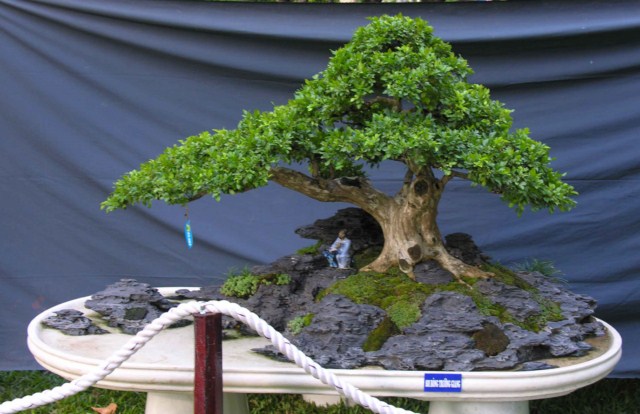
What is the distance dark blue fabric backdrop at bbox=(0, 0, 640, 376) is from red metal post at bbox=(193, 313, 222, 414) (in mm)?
1876

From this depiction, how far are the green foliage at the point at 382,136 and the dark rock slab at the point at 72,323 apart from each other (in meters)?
0.41

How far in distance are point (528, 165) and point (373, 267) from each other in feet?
2.19

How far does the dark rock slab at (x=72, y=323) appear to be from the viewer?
2.56 meters

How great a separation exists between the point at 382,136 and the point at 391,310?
1.84ft

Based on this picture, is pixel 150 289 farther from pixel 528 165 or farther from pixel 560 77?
pixel 560 77

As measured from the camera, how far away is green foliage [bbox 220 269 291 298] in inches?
108

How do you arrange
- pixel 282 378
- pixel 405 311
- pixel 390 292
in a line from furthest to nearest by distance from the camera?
pixel 390 292 → pixel 405 311 → pixel 282 378

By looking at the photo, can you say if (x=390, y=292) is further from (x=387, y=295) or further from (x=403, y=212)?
(x=403, y=212)

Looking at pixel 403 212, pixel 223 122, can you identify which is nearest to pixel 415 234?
pixel 403 212

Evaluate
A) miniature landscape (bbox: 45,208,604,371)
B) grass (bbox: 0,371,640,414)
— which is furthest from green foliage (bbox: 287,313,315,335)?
grass (bbox: 0,371,640,414)

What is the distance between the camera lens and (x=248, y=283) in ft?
9.06

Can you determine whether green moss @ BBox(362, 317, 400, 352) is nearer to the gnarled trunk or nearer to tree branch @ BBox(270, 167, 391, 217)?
the gnarled trunk

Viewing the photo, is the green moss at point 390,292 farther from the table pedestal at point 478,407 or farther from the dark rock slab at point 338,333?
the table pedestal at point 478,407

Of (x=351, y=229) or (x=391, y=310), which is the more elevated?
(x=351, y=229)
